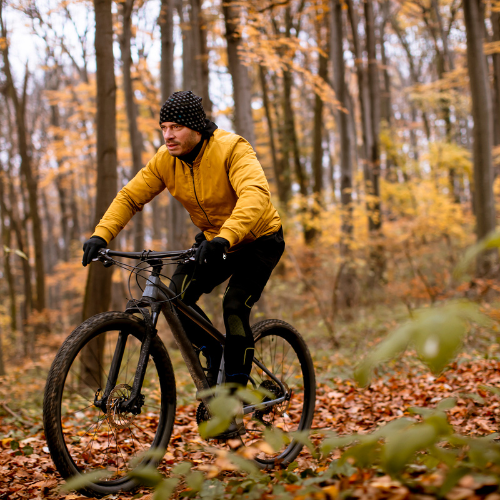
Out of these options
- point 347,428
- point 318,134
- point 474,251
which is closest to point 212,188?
point 474,251

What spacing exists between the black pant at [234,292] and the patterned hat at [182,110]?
2.95 ft

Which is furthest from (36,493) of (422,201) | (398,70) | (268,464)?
(398,70)

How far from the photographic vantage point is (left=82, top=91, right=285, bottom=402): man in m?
3.01

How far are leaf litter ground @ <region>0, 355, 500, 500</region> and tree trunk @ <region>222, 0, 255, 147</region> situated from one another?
438 cm

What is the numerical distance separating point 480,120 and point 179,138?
30.2 ft

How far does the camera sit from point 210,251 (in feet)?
8.46

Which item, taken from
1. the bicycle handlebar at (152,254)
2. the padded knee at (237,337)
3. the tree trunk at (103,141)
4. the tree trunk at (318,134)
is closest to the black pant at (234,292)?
the padded knee at (237,337)

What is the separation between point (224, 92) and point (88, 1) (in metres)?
10.2

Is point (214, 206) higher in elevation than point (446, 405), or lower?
higher

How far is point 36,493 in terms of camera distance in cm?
269

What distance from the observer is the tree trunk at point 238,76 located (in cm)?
801

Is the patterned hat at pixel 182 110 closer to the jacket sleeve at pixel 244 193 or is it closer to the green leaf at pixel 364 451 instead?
the jacket sleeve at pixel 244 193

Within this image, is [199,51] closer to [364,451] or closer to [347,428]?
[347,428]

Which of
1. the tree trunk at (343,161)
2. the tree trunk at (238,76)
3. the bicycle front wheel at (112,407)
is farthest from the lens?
the tree trunk at (343,161)
